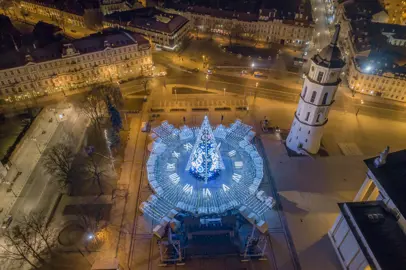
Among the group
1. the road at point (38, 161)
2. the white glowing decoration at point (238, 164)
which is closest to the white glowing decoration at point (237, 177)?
the white glowing decoration at point (238, 164)

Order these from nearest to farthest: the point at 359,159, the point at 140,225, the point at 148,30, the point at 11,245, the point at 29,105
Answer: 1. the point at 11,245
2. the point at 140,225
3. the point at 359,159
4. the point at 29,105
5. the point at 148,30

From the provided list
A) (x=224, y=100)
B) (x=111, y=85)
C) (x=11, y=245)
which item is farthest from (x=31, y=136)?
(x=224, y=100)

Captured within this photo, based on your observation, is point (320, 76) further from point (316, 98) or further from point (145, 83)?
point (145, 83)

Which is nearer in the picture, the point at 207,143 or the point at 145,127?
the point at 207,143

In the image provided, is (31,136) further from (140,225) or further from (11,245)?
(140,225)

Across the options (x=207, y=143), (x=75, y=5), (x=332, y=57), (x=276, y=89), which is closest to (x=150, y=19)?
(x=75, y=5)

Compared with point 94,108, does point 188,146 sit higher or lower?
lower

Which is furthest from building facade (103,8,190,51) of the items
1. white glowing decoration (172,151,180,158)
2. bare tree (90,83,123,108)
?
white glowing decoration (172,151,180,158)
